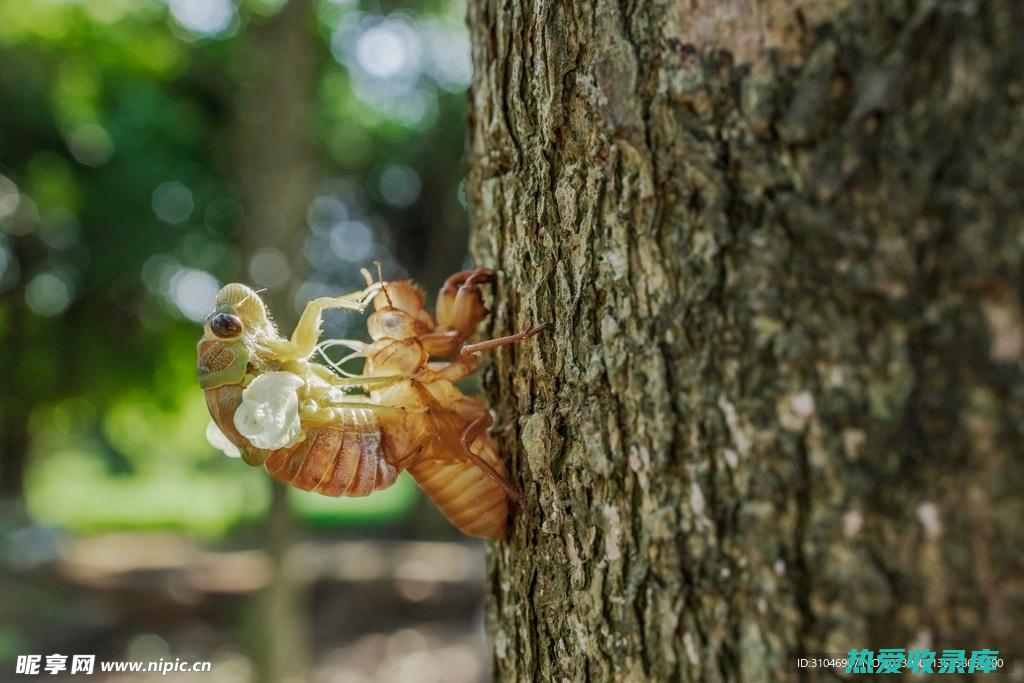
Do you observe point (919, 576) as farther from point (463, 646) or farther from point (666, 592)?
point (463, 646)

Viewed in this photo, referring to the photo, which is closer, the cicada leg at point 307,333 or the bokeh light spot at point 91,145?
the cicada leg at point 307,333


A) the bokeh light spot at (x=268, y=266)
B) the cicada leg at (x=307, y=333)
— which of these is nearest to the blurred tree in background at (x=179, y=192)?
the bokeh light spot at (x=268, y=266)

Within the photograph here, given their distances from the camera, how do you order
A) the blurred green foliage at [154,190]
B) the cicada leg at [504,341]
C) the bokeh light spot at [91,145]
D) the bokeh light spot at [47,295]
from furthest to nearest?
the bokeh light spot at [47,295] → the bokeh light spot at [91,145] → the blurred green foliage at [154,190] → the cicada leg at [504,341]

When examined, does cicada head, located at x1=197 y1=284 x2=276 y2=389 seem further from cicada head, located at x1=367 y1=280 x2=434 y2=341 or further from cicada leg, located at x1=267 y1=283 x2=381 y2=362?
cicada head, located at x1=367 y1=280 x2=434 y2=341

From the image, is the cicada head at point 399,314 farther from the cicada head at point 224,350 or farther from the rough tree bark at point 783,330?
the rough tree bark at point 783,330

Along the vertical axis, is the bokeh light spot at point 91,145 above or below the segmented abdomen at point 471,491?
above

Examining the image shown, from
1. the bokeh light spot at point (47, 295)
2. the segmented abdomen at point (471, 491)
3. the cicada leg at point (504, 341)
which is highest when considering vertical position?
the bokeh light spot at point (47, 295)

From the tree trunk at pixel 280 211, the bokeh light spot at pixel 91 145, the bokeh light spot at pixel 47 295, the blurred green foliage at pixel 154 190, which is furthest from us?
the bokeh light spot at pixel 47 295
